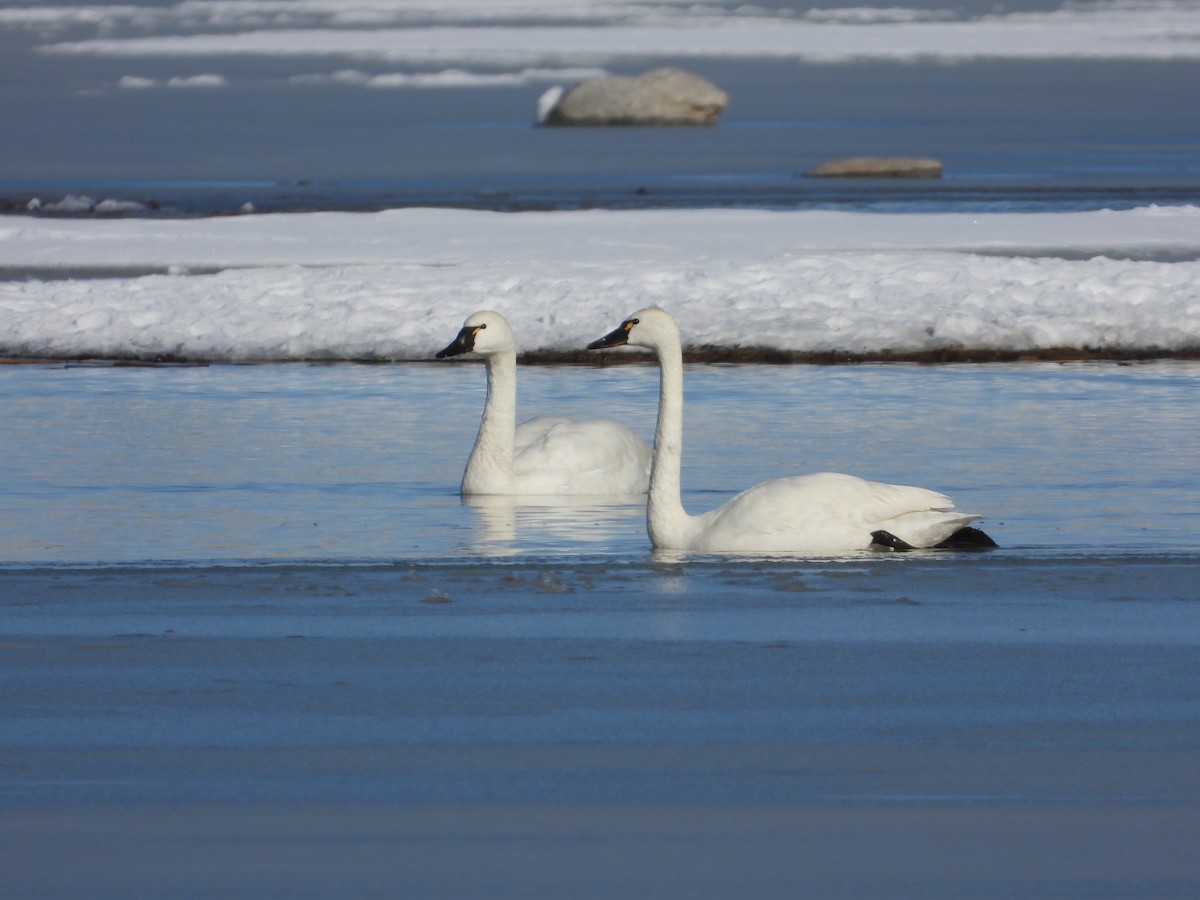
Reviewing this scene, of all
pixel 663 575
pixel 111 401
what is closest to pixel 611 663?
pixel 663 575

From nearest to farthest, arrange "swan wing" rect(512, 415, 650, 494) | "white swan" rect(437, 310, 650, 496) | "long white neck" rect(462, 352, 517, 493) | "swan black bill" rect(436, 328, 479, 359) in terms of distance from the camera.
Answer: "long white neck" rect(462, 352, 517, 493)
"white swan" rect(437, 310, 650, 496)
"swan wing" rect(512, 415, 650, 494)
"swan black bill" rect(436, 328, 479, 359)

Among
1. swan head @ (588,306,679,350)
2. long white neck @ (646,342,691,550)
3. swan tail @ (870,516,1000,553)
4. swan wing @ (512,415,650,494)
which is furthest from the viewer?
swan wing @ (512,415,650,494)

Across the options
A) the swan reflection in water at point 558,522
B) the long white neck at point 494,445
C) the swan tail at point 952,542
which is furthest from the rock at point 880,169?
the swan tail at point 952,542

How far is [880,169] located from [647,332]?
3060cm

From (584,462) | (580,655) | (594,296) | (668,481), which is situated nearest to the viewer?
(580,655)

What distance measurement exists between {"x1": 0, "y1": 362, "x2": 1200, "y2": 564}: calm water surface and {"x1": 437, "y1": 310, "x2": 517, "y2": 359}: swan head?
0.51 m

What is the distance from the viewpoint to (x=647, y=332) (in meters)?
8.71

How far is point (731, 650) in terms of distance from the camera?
5.72 meters

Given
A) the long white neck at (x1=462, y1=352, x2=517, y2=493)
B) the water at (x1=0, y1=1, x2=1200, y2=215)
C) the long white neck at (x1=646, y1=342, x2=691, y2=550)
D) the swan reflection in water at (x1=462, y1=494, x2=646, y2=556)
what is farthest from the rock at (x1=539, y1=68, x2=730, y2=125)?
the long white neck at (x1=646, y1=342, x2=691, y2=550)

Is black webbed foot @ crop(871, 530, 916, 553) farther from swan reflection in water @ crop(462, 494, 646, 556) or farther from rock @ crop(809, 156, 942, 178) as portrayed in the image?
rock @ crop(809, 156, 942, 178)

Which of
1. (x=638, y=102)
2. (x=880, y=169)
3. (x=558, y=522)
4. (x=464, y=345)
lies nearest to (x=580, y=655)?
(x=558, y=522)

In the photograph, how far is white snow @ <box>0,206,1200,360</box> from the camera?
1470 cm

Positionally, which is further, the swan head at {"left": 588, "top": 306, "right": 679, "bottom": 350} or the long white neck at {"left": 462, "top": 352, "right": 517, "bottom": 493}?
the long white neck at {"left": 462, "top": 352, "right": 517, "bottom": 493}

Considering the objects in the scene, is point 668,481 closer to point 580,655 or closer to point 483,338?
point 580,655
